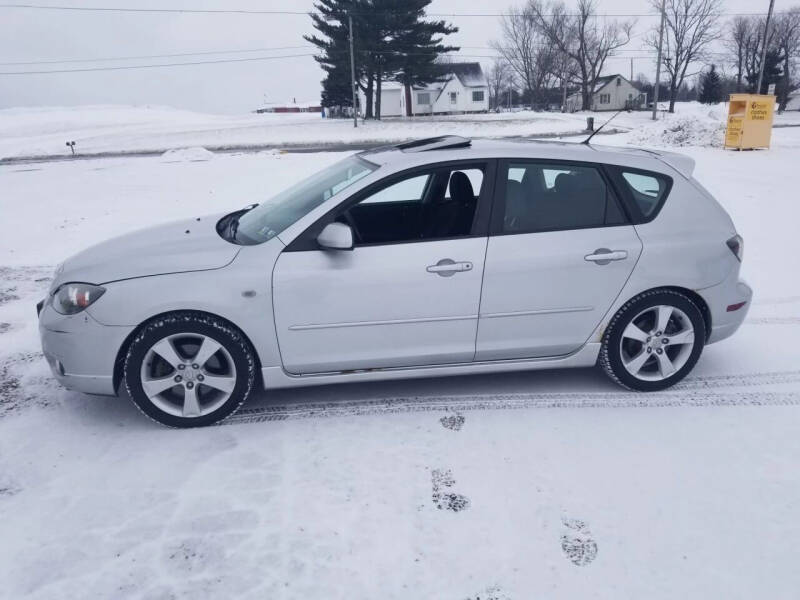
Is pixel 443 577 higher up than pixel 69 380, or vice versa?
pixel 69 380

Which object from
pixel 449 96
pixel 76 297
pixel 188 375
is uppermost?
pixel 449 96

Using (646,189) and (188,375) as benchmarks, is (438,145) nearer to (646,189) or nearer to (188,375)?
(646,189)

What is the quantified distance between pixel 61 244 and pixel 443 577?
24.3ft

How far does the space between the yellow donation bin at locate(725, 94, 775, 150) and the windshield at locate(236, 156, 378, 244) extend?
1648 centimetres

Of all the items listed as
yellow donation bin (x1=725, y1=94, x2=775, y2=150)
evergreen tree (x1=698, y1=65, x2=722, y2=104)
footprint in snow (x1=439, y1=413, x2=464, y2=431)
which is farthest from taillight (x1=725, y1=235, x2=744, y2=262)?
evergreen tree (x1=698, y1=65, x2=722, y2=104)

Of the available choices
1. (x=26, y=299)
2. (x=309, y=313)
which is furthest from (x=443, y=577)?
(x=26, y=299)

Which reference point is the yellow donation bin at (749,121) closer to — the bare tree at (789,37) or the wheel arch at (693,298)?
the wheel arch at (693,298)

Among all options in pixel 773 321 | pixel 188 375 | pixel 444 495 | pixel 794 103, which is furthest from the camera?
pixel 794 103

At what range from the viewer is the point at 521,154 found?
12.3 feet

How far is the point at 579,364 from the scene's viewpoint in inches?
152

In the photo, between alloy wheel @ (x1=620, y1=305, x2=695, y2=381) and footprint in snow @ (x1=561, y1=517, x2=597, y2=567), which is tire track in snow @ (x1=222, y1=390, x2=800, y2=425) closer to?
alloy wheel @ (x1=620, y1=305, x2=695, y2=381)

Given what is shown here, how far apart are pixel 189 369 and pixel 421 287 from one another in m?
1.40

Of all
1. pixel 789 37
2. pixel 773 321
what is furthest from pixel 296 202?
pixel 789 37

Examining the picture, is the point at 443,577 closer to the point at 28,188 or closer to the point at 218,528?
the point at 218,528
